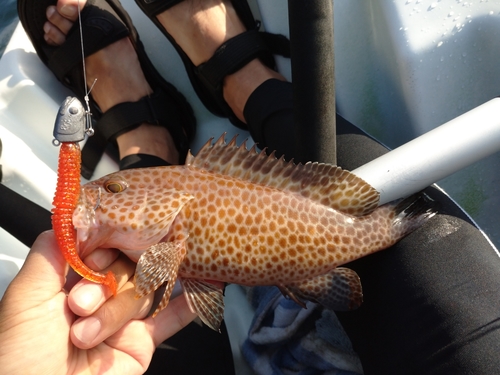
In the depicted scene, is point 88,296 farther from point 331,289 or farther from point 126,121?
point 126,121

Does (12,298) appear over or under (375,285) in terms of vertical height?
over

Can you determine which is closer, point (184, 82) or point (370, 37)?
point (370, 37)

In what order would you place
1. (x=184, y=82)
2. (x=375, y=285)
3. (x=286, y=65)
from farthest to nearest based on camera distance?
(x=184, y=82), (x=286, y=65), (x=375, y=285)

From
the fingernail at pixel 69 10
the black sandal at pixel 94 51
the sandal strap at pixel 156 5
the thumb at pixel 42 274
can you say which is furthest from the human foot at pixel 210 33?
the thumb at pixel 42 274

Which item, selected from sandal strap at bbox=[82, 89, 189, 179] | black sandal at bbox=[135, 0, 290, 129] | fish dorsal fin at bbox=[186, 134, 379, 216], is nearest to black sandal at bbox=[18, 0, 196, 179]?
sandal strap at bbox=[82, 89, 189, 179]

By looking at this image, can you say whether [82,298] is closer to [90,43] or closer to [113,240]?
[113,240]

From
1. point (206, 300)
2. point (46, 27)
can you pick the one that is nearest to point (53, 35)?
point (46, 27)

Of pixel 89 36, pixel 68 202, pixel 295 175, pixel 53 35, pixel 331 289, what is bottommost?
pixel 331 289

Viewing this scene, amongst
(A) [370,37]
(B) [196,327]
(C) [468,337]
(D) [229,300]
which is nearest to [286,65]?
(A) [370,37]
